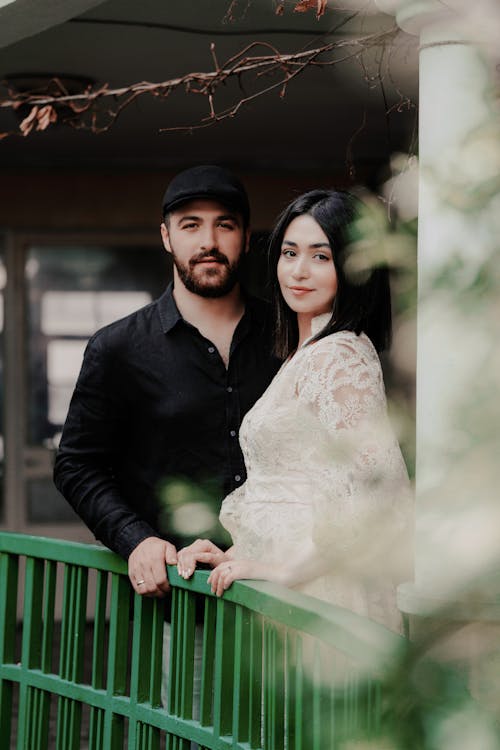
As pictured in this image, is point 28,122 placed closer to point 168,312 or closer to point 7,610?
point 168,312

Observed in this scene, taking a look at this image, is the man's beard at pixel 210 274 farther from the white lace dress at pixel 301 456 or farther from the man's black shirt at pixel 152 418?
the white lace dress at pixel 301 456

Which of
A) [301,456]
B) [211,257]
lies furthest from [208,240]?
[301,456]

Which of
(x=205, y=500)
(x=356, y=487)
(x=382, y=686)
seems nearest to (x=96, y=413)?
(x=205, y=500)

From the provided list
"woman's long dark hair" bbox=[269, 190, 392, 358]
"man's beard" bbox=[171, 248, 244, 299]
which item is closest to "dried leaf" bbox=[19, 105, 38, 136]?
"man's beard" bbox=[171, 248, 244, 299]

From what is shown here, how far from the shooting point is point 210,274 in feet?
10.6

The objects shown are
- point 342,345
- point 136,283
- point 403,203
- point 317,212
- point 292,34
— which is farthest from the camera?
point 136,283

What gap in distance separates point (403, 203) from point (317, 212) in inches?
71.7

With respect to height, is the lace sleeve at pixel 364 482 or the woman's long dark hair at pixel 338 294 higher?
the woman's long dark hair at pixel 338 294

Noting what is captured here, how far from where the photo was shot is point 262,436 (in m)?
2.61

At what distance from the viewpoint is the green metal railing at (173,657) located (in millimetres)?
1918

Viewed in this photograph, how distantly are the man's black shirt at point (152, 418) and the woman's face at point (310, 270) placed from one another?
553 millimetres

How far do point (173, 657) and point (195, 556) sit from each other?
9.1 inches

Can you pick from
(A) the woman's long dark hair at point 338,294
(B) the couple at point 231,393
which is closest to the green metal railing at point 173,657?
(B) the couple at point 231,393

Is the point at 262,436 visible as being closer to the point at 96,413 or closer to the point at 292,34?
the point at 96,413
